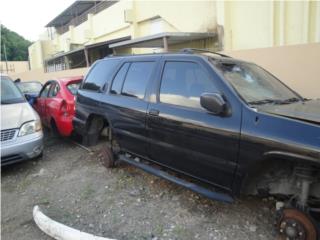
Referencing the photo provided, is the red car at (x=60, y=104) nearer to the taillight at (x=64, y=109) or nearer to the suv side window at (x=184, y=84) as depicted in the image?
the taillight at (x=64, y=109)

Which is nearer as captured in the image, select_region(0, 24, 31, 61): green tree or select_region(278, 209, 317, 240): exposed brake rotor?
select_region(278, 209, 317, 240): exposed brake rotor

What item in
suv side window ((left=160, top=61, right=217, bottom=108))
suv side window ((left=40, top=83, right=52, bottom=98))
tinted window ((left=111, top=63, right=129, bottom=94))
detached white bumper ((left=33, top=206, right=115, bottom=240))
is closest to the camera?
detached white bumper ((left=33, top=206, right=115, bottom=240))

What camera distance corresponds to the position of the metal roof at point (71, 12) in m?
25.1

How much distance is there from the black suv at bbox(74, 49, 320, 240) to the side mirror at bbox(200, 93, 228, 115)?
0.01 meters

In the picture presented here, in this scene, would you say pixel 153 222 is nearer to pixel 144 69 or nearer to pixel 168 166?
pixel 168 166

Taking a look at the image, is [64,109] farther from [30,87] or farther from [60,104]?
[30,87]

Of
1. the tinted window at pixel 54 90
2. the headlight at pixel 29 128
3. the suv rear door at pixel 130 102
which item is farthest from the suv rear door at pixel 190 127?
the tinted window at pixel 54 90

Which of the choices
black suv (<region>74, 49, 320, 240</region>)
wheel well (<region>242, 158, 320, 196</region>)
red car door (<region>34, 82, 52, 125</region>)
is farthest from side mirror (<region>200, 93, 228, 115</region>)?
red car door (<region>34, 82, 52, 125</region>)

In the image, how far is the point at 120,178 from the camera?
5.19 metres

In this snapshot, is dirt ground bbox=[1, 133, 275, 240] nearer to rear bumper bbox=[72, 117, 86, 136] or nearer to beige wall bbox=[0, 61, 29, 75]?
rear bumper bbox=[72, 117, 86, 136]

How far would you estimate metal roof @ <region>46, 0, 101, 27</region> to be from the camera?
25.1 metres

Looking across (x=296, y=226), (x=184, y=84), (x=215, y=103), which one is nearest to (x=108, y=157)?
(x=184, y=84)

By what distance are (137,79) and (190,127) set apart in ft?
4.54

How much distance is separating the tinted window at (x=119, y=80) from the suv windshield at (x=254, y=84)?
1730 mm
